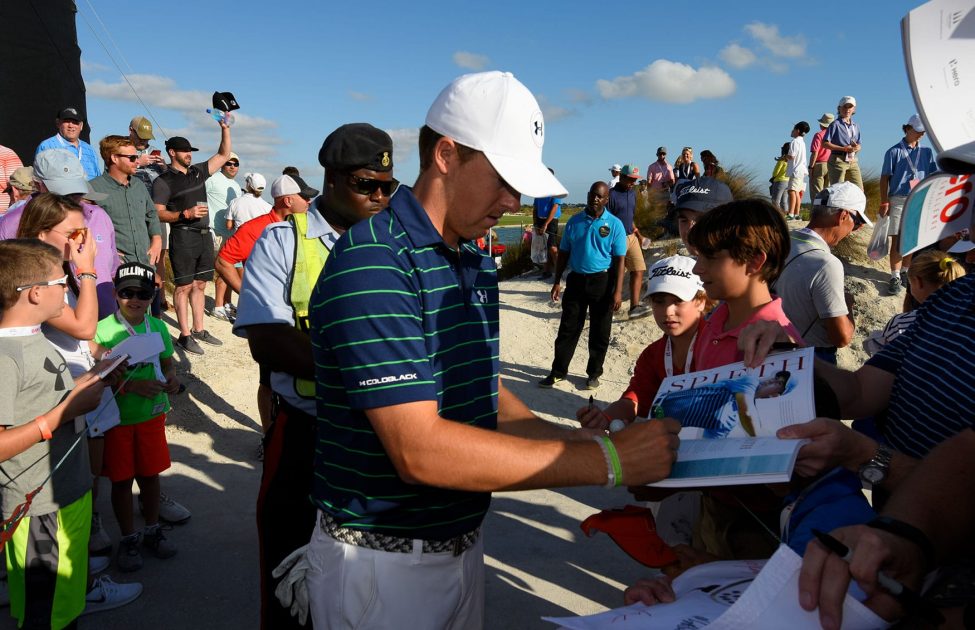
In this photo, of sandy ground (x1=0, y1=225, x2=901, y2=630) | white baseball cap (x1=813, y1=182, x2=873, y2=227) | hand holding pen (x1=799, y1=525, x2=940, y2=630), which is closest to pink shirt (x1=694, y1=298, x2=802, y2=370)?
hand holding pen (x1=799, y1=525, x2=940, y2=630)

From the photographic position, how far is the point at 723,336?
2490 mm

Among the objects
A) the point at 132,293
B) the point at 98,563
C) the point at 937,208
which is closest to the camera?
the point at 937,208

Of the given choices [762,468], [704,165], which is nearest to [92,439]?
[762,468]

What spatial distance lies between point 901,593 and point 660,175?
1572cm

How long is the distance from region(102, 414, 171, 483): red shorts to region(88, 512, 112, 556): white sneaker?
0.36m

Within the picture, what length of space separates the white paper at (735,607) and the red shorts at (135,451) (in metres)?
3.45

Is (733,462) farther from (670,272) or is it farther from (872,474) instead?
(670,272)

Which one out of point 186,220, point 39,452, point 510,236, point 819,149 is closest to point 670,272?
point 39,452

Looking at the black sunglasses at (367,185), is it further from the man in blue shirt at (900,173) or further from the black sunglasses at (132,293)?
the man in blue shirt at (900,173)

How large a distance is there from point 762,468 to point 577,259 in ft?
20.7

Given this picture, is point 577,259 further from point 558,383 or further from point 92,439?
point 92,439

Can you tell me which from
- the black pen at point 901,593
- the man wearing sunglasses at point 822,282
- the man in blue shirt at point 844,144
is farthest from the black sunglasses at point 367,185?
the man in blue shirt at point 844,144

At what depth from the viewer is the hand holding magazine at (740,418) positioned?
1342 millimetres

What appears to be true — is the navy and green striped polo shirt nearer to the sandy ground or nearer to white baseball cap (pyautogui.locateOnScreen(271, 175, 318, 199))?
the sandy ground
